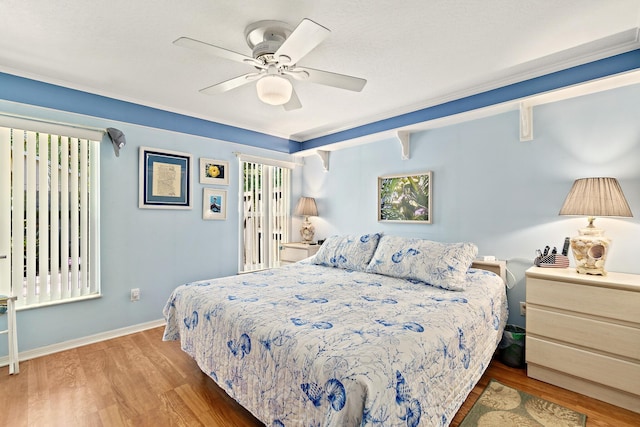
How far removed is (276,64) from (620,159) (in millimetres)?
2531

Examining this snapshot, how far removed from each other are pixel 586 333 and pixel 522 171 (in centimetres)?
132

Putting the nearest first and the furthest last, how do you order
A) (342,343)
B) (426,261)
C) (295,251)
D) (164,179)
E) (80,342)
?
(342,343), (426,261), (80,342), (164,179), (295,251)

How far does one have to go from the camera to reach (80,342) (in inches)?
109

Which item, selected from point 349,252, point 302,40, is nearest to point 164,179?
point 349,252

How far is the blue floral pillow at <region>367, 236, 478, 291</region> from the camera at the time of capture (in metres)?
2.28

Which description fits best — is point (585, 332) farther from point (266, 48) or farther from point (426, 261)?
point (266, 48)

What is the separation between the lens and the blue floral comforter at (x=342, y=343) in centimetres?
116

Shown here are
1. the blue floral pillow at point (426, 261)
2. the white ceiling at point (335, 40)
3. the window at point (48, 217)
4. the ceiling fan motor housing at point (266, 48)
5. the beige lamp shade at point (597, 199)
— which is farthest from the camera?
the window at point (48, 217)

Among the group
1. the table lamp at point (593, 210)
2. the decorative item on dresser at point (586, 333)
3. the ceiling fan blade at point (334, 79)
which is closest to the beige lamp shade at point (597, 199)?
the table lamp at point (593, 210)

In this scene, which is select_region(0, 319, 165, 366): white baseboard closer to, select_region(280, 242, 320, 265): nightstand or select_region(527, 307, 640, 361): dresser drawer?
select_region(280, 242, 320, 265): nightstand

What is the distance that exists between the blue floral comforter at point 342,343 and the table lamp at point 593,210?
586 millimetres

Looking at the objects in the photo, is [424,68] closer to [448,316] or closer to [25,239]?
[448,316]

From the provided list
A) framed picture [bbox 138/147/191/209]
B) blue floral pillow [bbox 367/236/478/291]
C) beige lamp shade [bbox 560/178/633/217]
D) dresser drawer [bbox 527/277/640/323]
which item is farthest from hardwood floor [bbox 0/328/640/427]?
framed picture [bbox 138/147/191/209]

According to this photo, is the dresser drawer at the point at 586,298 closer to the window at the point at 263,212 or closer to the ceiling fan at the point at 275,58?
the ceiling fan at the point at 275,58
